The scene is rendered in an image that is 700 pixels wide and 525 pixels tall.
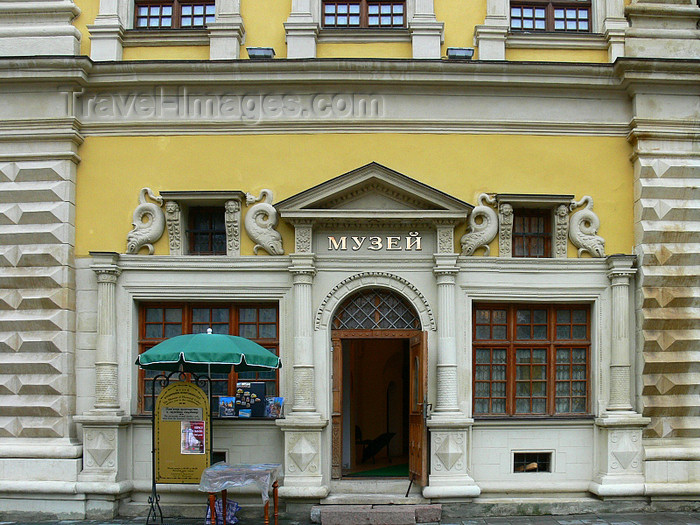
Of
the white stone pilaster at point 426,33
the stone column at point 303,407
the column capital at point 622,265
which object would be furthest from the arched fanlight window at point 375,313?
the white stone pilaster at point 426,33

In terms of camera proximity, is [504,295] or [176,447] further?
[504,295]

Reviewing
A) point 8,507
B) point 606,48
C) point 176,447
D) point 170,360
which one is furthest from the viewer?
point 606,48

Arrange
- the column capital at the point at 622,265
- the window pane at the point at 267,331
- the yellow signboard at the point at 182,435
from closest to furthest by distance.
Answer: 1. the yellow signboard at the point at 182,435
2. the column capital at the point at 622,265
3. the window pane at the point at 267,331

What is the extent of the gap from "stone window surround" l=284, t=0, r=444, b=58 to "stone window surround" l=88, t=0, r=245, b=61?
1002mm

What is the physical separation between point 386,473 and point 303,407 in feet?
9.79

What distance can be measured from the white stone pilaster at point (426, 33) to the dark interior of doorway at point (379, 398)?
22.5ft

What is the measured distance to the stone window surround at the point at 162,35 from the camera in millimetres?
14320

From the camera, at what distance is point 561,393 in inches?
552

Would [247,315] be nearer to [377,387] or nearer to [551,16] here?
[377,387]

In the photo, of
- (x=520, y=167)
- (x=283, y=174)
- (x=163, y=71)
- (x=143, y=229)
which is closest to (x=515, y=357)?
(x=520, y=167)

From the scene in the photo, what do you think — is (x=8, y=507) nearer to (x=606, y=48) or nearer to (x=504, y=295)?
(x=504, y=295)

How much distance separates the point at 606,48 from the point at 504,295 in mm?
5063

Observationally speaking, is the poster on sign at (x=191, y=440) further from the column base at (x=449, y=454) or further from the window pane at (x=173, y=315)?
the column base at (x=449, y=454)

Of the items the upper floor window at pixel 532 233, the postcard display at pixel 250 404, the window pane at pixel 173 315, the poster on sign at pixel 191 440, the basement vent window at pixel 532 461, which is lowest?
the basement vent window at pixel 532 461
